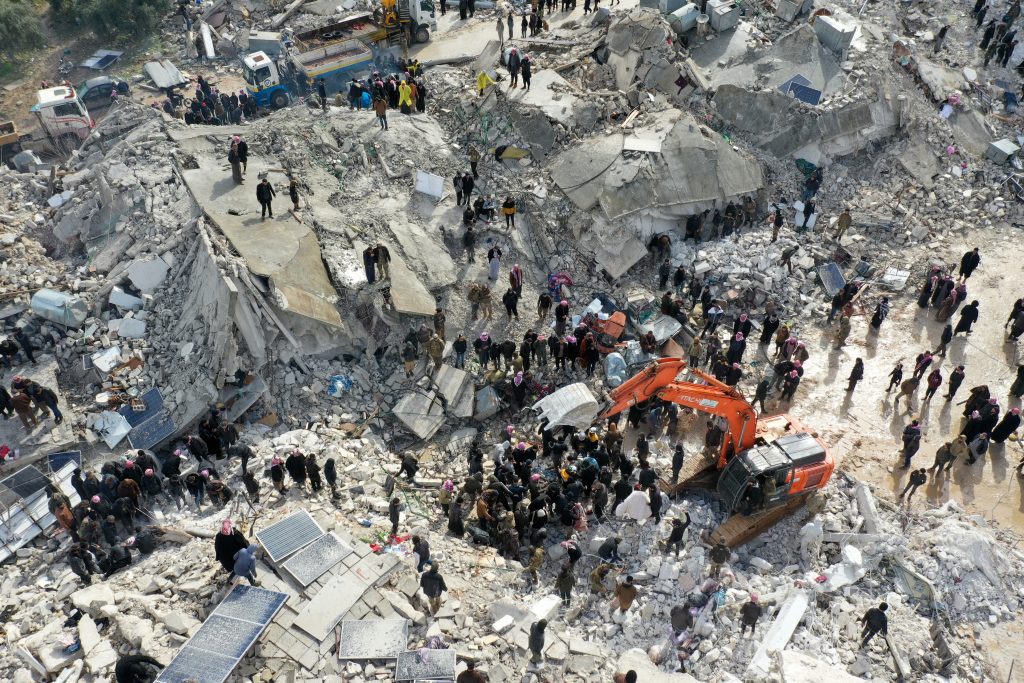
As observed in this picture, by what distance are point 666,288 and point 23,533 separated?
14.3 metres

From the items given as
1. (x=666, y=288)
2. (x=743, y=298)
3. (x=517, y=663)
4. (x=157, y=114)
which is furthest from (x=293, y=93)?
(x=517, y=663)

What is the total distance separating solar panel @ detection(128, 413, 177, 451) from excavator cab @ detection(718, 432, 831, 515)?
1044cm

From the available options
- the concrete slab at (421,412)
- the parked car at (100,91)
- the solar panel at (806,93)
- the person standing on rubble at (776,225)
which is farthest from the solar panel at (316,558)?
the parked car at (100,91)

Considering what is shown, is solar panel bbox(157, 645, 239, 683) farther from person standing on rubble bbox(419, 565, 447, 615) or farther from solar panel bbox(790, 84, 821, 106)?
solar panel bbox(790, 84, 821, 106)

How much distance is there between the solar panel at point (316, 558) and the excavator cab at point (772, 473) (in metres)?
6.42

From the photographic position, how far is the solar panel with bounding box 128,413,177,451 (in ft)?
51.8

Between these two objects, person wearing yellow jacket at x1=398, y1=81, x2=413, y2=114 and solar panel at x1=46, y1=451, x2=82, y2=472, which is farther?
person wearing yellow jacket at x1=398, y1=81, x2=413, y2=114

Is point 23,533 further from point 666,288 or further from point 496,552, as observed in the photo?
point 666,288

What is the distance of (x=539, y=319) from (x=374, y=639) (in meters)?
8.80

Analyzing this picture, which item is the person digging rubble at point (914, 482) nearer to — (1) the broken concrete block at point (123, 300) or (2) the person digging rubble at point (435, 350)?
(2) the person digging rubble at point (435, 350)

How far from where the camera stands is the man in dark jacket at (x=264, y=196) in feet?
58.8

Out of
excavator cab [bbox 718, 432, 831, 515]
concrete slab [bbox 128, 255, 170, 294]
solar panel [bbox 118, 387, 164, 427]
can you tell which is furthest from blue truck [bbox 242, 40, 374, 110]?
excavator cab [bbox 718, 432, 831, 515]

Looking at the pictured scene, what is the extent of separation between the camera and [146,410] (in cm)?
1612

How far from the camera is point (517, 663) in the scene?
12.1m
